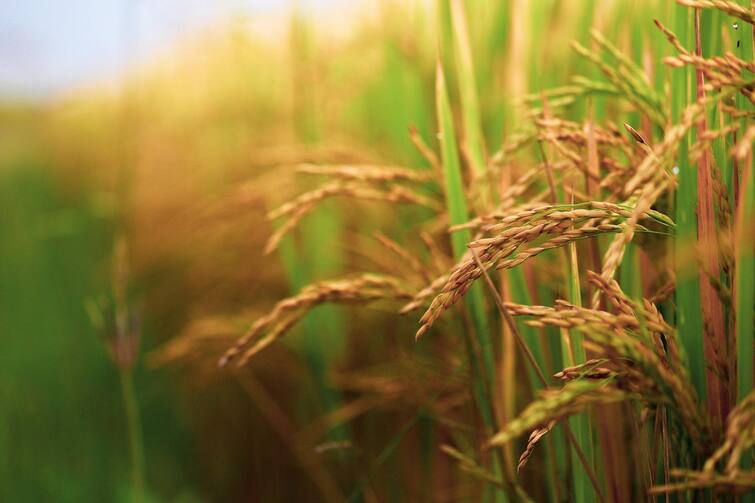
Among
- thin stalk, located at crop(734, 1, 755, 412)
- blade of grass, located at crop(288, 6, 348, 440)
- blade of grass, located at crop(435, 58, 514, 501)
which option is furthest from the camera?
blade of grass, located at crop(288, 6, 348, 440)

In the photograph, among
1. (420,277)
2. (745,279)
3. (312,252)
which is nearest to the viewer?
(745,279)

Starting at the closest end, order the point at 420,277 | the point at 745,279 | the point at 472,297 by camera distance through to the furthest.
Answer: the point at 745,279 < the point at 472,297 < the point at 420,277

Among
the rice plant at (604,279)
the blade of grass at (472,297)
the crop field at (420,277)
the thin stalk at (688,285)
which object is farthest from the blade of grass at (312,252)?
the thin stalk at (688,285)

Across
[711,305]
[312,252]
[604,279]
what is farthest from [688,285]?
[312,252]

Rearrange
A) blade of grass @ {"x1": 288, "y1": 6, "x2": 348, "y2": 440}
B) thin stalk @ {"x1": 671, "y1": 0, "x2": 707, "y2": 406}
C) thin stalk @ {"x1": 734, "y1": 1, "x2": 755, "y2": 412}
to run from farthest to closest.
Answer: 1. blade of grass @ {"x1": 288, "y1": 6, "x2": 348, "y2": 440}
2. thin stalk @ {"x1": 671, "y1": 0, "x2": 707, "y2": 406}
3. thin stalk @ {"x1": 734, "y1": 1, "x2": 755, "y2": 412}

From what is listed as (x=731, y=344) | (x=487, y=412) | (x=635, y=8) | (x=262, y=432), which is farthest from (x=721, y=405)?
(x=262, y=432)

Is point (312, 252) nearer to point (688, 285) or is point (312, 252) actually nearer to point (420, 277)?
point (420, 277)

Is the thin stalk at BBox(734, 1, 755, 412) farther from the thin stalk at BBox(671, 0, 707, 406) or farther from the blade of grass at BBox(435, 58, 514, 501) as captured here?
the blade of grass at BBox(435, 58, 514, 501)

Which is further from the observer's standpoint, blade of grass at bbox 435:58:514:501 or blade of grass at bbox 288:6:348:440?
blade of grass at bbox 288:6:348:440

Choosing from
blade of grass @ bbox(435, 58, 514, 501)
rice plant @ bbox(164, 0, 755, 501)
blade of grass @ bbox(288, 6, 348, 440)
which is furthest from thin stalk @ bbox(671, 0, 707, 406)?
blade of grass @ bbox(288, 6, 348, 440)

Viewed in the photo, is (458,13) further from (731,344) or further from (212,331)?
(212,331)
